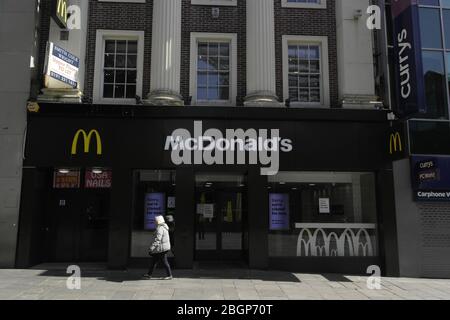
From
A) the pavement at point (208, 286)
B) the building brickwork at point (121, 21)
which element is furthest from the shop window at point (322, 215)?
the building brickwork at point (121, 21)

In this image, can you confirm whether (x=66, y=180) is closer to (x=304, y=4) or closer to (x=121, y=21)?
(x=121, y=21)

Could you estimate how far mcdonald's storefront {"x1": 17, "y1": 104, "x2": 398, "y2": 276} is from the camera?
1270cm

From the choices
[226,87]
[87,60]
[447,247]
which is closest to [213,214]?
[226,87]

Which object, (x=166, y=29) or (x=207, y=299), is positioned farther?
(x=166, y=29)

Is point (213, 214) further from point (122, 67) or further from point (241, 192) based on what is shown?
point (122, 67)

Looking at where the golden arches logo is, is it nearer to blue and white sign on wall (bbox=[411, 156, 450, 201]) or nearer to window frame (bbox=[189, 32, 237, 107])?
blue and white sign on wall (bbox=[411, 156, 450, 201])

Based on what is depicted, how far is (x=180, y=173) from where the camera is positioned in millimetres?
12828

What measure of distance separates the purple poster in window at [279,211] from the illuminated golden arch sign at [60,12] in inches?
313

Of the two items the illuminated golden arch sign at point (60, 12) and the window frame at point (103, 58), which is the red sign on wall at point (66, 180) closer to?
the window frame at point (103, 58)

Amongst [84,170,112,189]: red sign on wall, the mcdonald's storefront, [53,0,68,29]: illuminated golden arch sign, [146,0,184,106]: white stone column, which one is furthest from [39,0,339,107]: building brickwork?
[84,170,112,189]: red sign on wall

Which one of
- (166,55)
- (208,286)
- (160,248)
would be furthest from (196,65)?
(208,286)

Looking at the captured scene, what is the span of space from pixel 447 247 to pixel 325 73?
6366 millimetres

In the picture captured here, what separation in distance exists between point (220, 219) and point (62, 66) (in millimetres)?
6466

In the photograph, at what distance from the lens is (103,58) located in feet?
45.1
